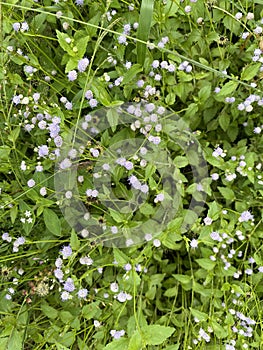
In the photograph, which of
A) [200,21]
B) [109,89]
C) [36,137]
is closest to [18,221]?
[36,137]

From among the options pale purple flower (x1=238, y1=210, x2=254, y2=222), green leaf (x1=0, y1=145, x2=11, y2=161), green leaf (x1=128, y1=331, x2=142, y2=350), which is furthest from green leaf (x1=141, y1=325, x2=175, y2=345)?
green leaf (x1=0, y1=145, x2=11, y2=161)

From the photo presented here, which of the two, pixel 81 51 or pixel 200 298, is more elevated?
pixel 81 51

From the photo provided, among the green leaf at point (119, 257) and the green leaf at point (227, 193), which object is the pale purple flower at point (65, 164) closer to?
the green leaf at point (119, 257)

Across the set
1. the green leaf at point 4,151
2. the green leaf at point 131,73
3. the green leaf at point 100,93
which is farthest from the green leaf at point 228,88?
the green leaf at point 4,151

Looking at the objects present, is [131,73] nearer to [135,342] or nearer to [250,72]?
[250,72]

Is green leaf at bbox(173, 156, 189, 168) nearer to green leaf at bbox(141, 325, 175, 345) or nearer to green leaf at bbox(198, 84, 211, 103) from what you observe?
green leaf at bbox(198, 84, 211, 103)

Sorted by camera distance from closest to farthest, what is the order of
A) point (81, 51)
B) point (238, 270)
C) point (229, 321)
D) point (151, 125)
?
point (81, 51) → point (151, 125) → point (229, 321) → point (238, 270)

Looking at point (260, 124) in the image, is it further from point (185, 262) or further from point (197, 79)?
point (185, 262)
